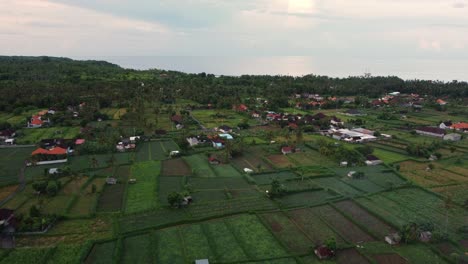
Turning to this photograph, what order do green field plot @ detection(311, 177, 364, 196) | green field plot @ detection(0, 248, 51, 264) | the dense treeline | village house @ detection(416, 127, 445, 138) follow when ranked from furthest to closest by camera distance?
the dense treeline, village house @ detection(416, 127, 445, 138), green field plot @ detection(311, 177, 364, 196), green field plot @ detection(0, 248, 51, 264)

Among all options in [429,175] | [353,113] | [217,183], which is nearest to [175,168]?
[217,183]

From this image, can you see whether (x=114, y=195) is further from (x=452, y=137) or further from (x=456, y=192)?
(x=452, y=137)

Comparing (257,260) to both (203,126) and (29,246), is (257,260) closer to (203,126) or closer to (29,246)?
(29,246)

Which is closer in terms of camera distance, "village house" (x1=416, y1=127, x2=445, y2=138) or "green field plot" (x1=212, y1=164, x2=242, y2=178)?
"green field plot" (x1=212, y1=164, x2=242, y2=178)

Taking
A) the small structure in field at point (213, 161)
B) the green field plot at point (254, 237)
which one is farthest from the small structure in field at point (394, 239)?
the small structure in field at point (213, 161)

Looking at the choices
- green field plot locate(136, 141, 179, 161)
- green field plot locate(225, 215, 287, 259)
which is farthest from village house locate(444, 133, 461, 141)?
green field plot locate(136, 141, 179, 161)

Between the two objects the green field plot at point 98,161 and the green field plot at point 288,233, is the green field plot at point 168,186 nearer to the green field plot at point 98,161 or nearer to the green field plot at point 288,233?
the green field plot at point 98,161

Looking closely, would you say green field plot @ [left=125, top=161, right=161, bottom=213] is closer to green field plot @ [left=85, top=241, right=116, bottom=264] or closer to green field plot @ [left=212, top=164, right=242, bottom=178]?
green field plot @ [left=85, top=241, right=116, bottom=264]

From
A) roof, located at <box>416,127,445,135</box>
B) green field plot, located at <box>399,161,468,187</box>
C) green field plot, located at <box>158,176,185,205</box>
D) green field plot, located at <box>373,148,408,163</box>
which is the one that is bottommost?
green field plot, located at <box>158,176,185,205</box>
